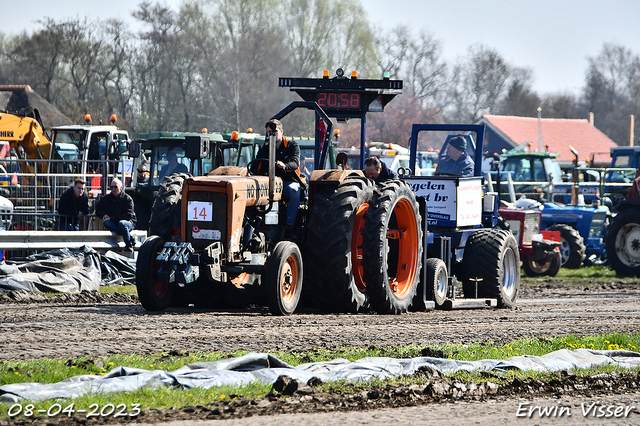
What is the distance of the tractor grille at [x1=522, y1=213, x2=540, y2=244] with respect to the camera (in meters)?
17.5

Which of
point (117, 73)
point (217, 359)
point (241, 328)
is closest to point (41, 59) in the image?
point (117, 73)

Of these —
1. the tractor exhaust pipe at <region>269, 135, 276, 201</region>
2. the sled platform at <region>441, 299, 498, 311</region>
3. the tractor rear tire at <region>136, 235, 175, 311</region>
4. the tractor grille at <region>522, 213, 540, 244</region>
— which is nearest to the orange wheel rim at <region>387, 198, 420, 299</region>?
the sled platform at <region>441, 299, 498, 311</region>

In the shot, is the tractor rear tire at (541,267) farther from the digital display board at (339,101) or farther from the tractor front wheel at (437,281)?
the digital display board at (339,101)

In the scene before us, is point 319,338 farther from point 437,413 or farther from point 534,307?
point 534,307

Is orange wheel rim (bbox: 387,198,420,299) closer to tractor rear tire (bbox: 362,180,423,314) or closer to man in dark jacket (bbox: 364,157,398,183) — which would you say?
tractor rear tire (bbox: 362,180,423,314)

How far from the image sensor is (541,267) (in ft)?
60.1

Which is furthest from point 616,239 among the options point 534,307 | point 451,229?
point 451,229

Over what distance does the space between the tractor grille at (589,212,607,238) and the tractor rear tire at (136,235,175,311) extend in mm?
13720

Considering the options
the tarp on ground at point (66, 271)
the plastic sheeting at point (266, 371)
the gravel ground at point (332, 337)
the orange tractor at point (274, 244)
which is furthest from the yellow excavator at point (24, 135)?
the plastic sheeting at point (266, 371)

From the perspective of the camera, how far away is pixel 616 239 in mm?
17969

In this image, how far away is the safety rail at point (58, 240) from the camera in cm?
1295

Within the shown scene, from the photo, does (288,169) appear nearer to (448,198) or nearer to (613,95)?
(448,198)

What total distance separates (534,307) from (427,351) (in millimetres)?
6045

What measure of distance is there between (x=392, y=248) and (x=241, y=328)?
335 cm
